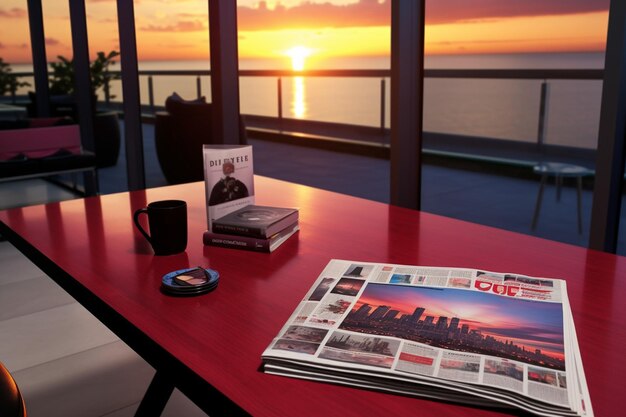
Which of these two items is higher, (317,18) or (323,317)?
(317,18)

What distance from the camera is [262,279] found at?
1008 mm

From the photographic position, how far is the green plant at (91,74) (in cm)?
463

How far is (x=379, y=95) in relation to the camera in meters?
4.14

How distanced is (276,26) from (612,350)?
11.0 feet

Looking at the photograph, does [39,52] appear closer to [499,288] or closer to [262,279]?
[262,279]

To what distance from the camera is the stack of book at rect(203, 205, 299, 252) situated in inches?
45.5

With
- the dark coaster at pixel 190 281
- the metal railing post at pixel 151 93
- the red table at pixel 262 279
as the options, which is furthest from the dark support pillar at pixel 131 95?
the dark coaster at pixel 190 281

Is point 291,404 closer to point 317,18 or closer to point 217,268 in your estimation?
point 217,268

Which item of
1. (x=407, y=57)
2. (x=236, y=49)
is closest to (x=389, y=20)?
(x=407, y=57)

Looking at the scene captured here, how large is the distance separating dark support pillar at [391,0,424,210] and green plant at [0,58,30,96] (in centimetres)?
492

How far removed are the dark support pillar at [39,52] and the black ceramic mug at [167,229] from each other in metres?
5.30

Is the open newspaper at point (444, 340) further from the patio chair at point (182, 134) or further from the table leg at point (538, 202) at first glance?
the patio chair at point (182, 134)

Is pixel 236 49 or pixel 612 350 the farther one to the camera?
pixel 236 49

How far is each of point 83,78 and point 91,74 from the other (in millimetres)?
101
